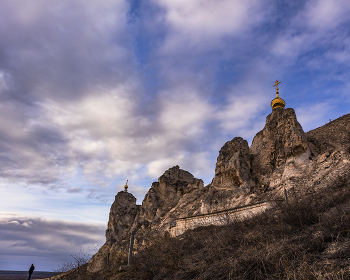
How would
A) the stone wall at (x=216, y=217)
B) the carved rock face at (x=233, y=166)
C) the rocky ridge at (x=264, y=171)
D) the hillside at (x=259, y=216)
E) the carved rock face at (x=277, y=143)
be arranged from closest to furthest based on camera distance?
the hillside at (x=259, y=216) < the stone wall at (x=216, y=217) < the rocky ridge at (x=264, y=171) < the carved rock face at (x=277, y=143) < the carved rock face at (x=233, y=166)

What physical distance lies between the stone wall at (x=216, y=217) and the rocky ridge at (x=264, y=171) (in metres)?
1.42

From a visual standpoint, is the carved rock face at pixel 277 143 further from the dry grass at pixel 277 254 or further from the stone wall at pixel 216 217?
the dry grass at pixel 277 254

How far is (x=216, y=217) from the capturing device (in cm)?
1612

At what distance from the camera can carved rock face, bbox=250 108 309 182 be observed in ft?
56.0

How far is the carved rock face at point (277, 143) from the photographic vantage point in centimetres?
1706

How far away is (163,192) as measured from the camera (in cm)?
2848

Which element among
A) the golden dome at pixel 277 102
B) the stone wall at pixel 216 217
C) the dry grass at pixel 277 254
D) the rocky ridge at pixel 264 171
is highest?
the golden dome at pixel 277 102

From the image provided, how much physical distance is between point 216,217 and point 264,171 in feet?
18.6

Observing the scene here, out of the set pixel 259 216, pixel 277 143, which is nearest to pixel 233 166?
pixel 277 143

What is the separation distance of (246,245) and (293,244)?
61.4 inches

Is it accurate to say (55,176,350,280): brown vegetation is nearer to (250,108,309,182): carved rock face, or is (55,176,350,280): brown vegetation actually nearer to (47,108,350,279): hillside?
(47,108,350,279): hillside

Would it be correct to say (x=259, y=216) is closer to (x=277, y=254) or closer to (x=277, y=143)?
(x=277, y=254)

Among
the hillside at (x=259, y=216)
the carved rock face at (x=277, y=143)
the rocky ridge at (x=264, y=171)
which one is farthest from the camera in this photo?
the carved rock face at (x=277, y=143)

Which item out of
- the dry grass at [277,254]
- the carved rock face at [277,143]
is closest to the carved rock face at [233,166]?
the carved rock face at [277,143]
